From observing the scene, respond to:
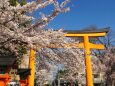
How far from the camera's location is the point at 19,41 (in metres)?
8.25

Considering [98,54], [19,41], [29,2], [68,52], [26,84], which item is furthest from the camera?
[98,54]

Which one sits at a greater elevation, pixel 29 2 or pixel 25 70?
pixel 29 2

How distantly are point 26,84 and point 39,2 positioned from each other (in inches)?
458

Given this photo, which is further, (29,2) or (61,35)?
(61,35)

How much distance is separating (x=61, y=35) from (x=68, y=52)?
2.15ft

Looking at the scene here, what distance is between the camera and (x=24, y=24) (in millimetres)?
8453

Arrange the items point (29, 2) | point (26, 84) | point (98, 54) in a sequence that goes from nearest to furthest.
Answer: point (29, 2) → point (26, 84) → point (98, 54)

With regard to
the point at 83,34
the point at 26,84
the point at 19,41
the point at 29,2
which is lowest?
the point at 26,84

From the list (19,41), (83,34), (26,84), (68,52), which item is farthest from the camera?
(83,34)

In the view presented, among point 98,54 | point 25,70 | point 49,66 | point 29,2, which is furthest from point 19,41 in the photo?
point 98,54

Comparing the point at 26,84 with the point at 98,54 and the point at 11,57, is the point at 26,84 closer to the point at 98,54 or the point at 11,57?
the point at 11,57

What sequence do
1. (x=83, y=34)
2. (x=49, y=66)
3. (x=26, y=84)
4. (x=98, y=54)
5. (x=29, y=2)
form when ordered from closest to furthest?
(x=29, y=2) → (x=49, y=66) → (x=26, y=84) → (x=83, y=34) → (x=98, y=54)

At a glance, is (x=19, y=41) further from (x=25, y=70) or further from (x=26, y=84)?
(x=26, y=84)

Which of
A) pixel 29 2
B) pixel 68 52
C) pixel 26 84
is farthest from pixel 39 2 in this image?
pixel 26 84
